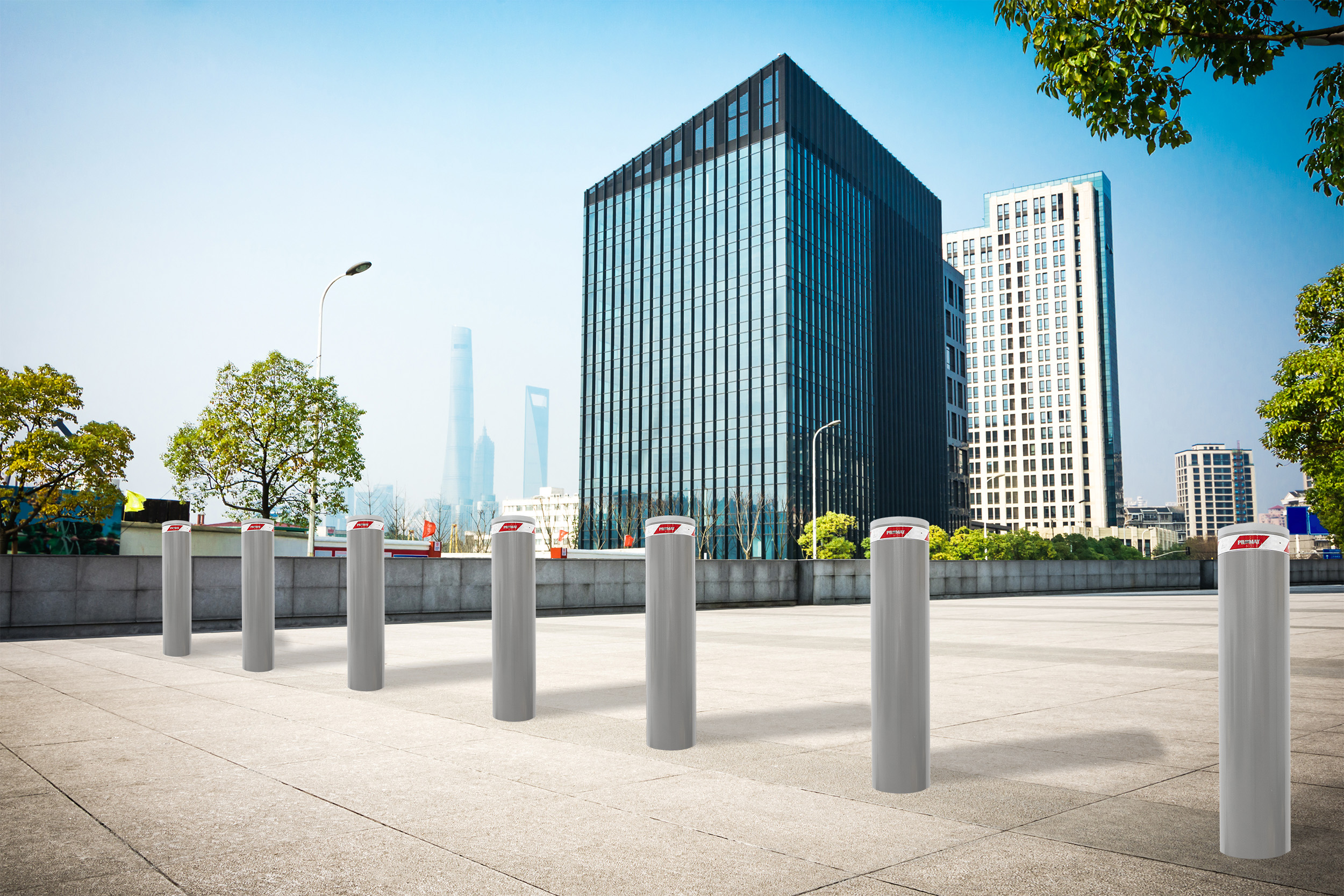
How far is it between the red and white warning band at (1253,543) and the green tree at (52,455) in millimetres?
38514

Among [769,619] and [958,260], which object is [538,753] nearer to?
[769,619]

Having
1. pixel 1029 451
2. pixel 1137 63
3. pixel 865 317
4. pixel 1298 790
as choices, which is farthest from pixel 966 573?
pixel 1029 451

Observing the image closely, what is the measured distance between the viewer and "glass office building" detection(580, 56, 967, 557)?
284 feet

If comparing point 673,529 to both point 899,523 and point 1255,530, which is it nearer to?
point 899,523

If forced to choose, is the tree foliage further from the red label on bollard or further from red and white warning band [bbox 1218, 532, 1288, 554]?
red and white warning band [bbox 1218, 532, 1288, 554]

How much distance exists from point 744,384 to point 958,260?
9892cm

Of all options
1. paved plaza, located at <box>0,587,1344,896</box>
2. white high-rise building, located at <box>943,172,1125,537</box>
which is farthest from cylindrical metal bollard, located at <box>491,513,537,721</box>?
white high-rise building, located at <box>943,172,1125,537</box>

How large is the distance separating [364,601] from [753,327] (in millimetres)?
81744

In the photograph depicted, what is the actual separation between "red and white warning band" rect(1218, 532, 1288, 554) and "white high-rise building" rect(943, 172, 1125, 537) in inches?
6415

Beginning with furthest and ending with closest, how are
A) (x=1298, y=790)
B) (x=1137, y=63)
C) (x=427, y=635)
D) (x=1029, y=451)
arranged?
1. (x=1029, y=451)
2. (x=427, y=635)
3. (x=1137, y=63)
4. (x=1298, y=790)

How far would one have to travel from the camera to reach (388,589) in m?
17.2

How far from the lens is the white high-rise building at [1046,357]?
159 metres

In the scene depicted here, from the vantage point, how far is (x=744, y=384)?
88688 millimetres

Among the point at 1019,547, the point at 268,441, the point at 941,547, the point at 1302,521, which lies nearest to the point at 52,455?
the point at 268,441
